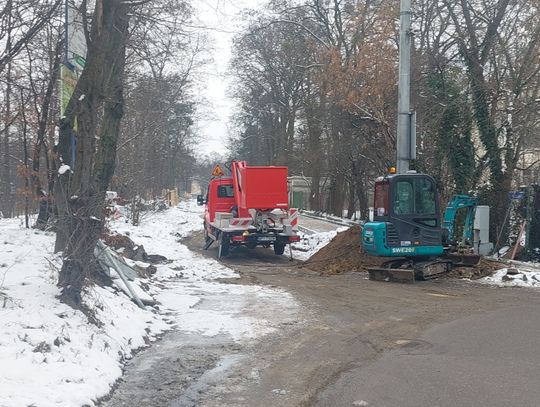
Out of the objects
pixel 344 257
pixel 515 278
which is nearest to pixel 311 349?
pixel 515 278

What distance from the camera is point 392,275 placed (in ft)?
51.7

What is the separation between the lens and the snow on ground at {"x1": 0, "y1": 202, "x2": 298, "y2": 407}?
5.99 m

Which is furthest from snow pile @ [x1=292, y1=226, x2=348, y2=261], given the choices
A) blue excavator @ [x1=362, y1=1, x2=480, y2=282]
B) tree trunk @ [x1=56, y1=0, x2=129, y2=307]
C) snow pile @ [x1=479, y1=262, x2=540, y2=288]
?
tree trunk @ [x1=56, y1=0, x2=129, y2=307]

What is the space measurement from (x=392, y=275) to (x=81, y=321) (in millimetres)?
9440

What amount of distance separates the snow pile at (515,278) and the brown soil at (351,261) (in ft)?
1.14

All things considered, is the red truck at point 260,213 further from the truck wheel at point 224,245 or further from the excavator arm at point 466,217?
the excavator arm at point 466,217

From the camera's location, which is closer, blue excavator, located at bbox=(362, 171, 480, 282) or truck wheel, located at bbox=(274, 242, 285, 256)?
blue excavator, located at bbox=(362, 171, 480, 282)

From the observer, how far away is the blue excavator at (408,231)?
15812 millimetres

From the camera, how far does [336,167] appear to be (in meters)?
39.2

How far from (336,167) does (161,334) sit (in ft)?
101

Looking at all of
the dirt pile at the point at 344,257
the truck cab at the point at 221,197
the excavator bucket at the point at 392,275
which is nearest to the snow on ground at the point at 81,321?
the excavator bucket at the point at 392,275

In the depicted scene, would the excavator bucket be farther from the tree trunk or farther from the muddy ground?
the tree trunk

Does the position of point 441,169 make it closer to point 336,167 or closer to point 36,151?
point 36,151

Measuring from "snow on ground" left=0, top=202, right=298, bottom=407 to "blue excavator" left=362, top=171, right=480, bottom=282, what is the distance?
11.1 ft
